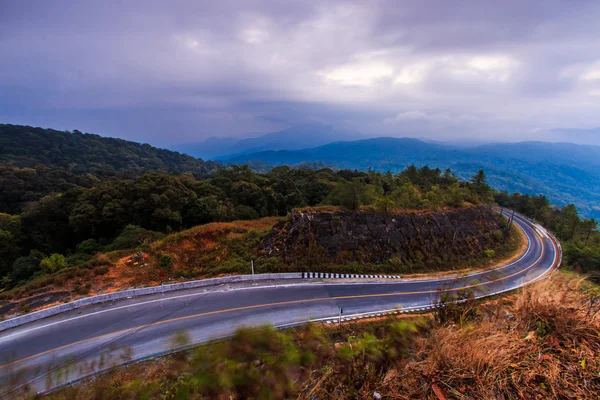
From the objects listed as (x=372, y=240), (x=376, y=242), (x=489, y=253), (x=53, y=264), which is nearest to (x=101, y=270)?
(x=53, y=264)

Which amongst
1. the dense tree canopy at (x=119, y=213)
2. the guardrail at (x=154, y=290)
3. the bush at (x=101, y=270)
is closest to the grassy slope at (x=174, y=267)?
the bush at (x=101, y=270)

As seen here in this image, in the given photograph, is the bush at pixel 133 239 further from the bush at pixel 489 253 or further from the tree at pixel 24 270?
the bush at pixel 489 253

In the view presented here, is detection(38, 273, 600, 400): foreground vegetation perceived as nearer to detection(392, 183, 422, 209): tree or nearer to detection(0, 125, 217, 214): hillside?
detection(392, 183, 422, 209): tree

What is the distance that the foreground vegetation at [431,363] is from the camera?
102 inches

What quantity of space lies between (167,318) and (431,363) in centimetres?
1289

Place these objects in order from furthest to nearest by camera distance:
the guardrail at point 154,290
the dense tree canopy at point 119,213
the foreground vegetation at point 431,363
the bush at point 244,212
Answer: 1. the bush at point 244,212
2. the dense tree canopy at point 119,213
3. the guardrail at point 154,290
4. the foreground vegetation at point 431,363

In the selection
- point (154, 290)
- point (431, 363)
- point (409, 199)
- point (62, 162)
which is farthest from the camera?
point (62, 162)

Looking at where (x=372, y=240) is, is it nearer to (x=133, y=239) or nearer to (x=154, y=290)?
(x=154, y=290)

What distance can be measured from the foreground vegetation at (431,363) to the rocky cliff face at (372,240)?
14811 millimetres

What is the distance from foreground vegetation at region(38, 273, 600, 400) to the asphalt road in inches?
152

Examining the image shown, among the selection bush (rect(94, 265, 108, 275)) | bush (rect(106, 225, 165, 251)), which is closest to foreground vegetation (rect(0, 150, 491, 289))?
bush (rect(106, 225, 165, 251))

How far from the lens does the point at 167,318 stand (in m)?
12.2

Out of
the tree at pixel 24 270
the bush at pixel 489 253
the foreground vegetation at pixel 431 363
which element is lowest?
the bush at pixel 489 253

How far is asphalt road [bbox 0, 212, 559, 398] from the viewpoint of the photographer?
952 cm
